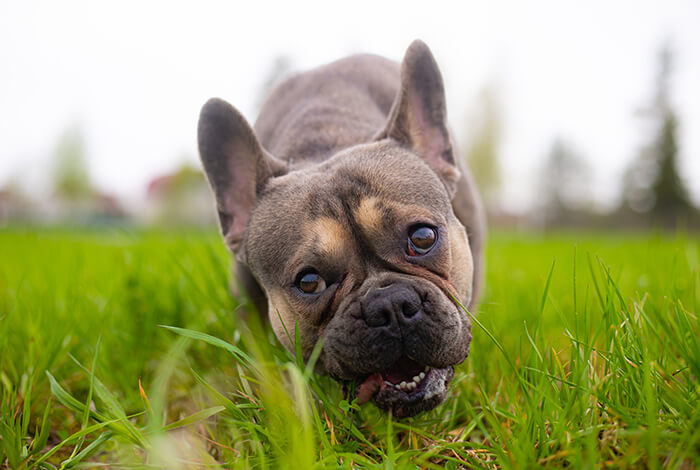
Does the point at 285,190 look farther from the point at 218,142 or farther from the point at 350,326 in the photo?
the point at 350,326

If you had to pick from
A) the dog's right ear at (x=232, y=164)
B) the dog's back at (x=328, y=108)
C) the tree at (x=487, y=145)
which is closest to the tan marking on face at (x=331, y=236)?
the dog's right ear at (x=232, y=164)

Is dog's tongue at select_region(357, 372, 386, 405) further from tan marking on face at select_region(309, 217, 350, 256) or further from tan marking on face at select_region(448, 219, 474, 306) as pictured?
tan marking on face at select_region(448, 219, 474, 306)

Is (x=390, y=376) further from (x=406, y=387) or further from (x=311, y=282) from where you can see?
(x=311, y=282)

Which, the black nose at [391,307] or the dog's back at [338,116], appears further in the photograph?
the dog's back at [338,116]

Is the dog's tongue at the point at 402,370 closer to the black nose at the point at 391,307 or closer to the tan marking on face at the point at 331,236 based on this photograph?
the black nose at the point at 391,307

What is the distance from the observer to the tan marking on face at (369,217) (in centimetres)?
265

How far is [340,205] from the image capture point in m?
2.77

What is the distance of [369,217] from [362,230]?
8cm

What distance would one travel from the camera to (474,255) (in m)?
3.58

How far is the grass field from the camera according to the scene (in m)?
1.60

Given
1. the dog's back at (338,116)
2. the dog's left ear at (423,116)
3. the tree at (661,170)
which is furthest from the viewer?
the tree at (661,170)

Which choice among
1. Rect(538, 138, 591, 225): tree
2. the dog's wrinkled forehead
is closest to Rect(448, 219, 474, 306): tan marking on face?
the dog's wrinkled forehead

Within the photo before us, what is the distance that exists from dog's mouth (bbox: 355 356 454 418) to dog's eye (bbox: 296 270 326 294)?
0.53 metres

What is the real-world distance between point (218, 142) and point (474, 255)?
72.0 inches
